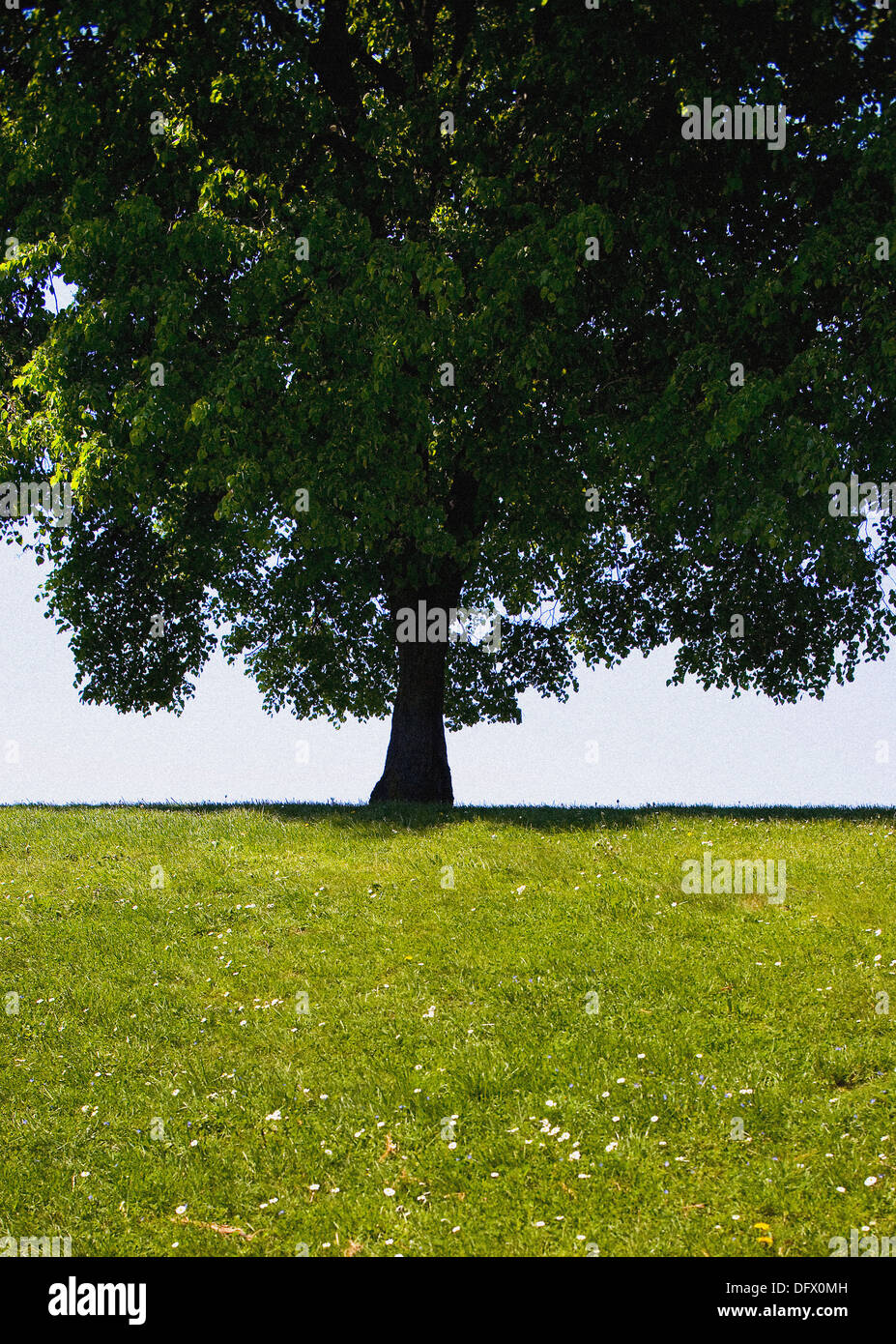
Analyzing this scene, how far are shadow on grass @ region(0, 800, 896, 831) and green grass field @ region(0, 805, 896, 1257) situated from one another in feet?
2.94

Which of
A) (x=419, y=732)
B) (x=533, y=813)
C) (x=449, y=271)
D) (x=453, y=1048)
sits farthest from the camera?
(x=419, y=732)

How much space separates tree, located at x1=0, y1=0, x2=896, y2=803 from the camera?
16516mm

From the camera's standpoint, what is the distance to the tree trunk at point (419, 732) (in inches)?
811

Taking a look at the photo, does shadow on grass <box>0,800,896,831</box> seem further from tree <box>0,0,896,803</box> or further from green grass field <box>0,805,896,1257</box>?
tree <box>0,0,896,803</box>

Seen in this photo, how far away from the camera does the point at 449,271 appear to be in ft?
53.3

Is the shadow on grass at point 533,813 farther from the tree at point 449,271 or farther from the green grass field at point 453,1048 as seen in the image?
the tree at point 449,271

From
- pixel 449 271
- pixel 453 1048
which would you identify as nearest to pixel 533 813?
pixel 453 1048

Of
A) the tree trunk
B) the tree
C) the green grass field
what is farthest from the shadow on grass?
the tree

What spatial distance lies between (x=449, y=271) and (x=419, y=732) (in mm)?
8574

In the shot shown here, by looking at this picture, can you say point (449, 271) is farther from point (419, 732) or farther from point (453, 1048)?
point (453, 1048)

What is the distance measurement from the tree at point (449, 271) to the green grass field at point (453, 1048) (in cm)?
592

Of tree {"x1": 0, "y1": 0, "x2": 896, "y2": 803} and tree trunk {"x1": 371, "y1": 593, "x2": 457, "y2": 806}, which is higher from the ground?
tree {"x1": 0, "y1": 0, "x2": 896, "y2": 803}

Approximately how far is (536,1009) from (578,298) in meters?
12.5

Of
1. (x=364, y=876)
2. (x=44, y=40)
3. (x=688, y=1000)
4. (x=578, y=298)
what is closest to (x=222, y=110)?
(x=44, y=40)
